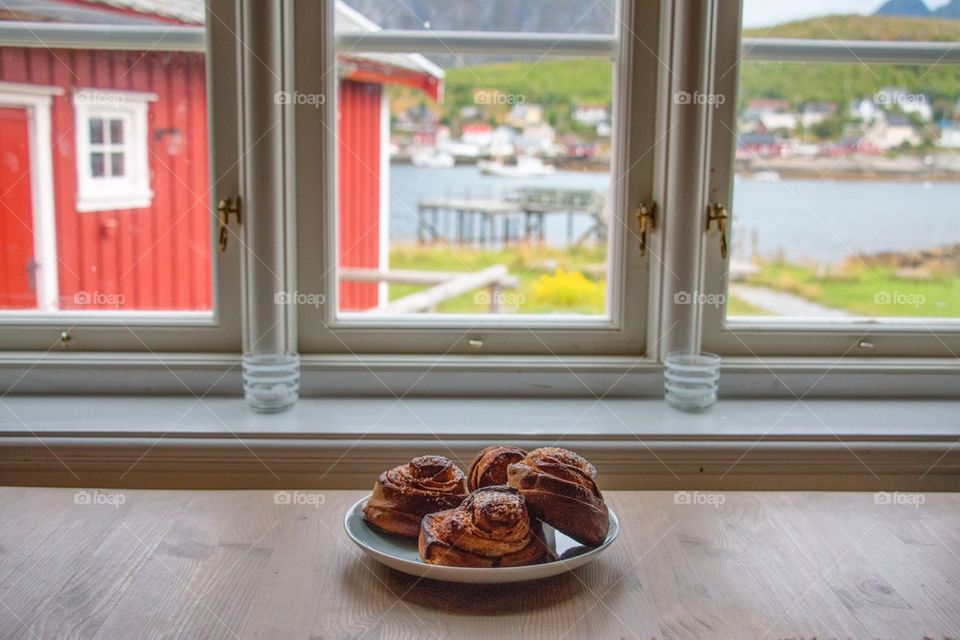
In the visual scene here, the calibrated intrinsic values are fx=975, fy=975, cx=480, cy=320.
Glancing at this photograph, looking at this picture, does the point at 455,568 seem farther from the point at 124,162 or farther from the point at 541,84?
the point at 124,162

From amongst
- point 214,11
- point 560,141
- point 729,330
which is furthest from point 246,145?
point 729,330

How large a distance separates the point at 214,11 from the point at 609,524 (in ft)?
4.52

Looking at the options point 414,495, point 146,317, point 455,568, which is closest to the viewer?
point 455,568

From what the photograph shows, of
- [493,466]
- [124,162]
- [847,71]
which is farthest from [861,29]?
[124,162]

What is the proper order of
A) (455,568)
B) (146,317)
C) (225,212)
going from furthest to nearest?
(146,317)
(225,212)
(455,568)

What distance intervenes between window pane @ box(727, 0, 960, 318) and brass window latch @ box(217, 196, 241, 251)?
43.3 inches

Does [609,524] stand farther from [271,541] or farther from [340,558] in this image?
[271,541]

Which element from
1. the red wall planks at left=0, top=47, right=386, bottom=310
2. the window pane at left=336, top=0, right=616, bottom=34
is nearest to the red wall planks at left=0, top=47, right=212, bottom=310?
the red wall planks at left=0, top=47, right=386, bottom=310

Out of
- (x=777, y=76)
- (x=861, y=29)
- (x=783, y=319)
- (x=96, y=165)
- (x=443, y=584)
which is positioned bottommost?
(x=443, y=584)

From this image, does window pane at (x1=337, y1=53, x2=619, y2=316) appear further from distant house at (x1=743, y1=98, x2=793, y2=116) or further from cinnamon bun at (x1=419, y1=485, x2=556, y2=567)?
cinnamon bun at (x1=419, y1=485, x2=556, y2=567)

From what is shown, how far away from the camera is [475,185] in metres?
2.18

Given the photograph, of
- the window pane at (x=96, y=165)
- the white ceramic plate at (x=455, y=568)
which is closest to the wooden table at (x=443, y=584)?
the white ceramic plate at (x=455, y=568)

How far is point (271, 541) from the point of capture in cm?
139

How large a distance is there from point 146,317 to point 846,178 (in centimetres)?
160
